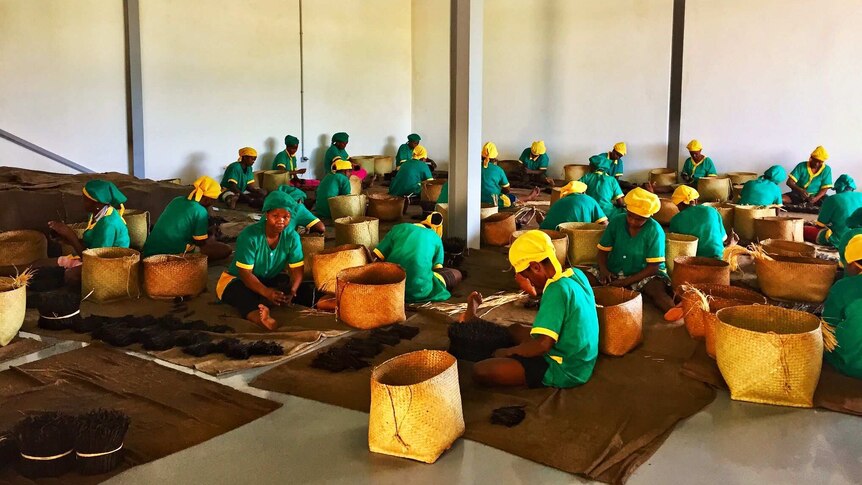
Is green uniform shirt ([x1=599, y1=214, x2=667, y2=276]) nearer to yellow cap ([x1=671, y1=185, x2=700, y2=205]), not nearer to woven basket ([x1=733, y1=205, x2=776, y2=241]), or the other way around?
yellow cap ([x1=671, y1=185, x2=700, y2=205])

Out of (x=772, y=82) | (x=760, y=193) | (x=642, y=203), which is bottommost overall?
(x=760, y=193)

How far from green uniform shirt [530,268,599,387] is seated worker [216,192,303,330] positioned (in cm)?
192

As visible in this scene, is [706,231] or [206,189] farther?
[206,189]

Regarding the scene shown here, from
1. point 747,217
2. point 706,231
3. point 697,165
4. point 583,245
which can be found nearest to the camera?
point 706,231

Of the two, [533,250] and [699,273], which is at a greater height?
[533,250]

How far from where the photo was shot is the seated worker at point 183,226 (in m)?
5.68

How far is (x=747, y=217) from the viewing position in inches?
279

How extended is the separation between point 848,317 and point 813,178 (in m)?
6.38

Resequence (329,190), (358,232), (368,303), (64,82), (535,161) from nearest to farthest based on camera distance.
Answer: (368,303) → (358,232) → (329,190) → (64,82) → (535,161)

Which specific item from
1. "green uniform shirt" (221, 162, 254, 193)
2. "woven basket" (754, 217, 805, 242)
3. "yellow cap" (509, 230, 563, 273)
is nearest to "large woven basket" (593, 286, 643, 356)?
"yellow cap" (509, 230, 563, 273)

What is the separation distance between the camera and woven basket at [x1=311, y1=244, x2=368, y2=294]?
5074 mm

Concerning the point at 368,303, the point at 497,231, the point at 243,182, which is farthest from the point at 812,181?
the point at 243,182

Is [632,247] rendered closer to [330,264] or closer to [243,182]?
[330,264]

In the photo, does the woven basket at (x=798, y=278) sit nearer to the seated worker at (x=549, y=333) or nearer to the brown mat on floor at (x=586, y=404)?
the brown mat on floor at (x=586, y=404)
